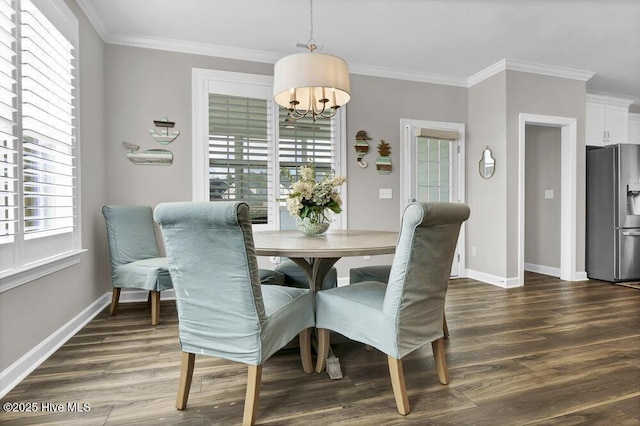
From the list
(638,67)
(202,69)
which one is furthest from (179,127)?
(638,67)

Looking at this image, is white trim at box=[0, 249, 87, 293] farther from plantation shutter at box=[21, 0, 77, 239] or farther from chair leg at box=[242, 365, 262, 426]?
chair leg at box=[242, 365, 262, 426]

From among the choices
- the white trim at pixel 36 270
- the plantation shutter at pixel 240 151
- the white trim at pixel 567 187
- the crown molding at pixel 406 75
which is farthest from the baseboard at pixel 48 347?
the white trim at pixel 567 187

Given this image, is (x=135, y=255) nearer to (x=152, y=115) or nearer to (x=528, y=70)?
(x=152, y=115)

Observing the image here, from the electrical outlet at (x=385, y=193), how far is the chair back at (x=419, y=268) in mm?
2453

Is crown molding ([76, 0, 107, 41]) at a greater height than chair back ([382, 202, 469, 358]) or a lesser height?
greater

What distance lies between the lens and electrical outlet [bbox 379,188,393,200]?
411 centimetres

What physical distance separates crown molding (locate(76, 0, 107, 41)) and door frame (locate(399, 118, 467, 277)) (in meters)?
3.12

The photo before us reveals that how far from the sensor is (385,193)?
4.12 metres

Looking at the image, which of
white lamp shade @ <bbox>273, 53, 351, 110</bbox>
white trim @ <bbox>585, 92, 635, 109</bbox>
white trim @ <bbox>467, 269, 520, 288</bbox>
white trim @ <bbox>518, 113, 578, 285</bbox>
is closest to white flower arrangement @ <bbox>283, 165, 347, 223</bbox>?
white lamp shade @ <bbox>273, 53, 351, 110</bbox>

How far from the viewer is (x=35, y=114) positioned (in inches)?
82.4

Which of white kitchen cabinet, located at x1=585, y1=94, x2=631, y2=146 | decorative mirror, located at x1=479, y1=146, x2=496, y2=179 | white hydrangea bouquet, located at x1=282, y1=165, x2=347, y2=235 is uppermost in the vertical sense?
white kitchen cabinet, located at x1=585, y1=94, x2=631, y2=146

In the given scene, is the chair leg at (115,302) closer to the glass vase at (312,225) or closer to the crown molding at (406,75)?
the glass vase at (312,225)

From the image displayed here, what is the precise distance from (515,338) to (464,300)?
0.96m

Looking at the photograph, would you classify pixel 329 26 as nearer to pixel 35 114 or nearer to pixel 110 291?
pixel 35 114
